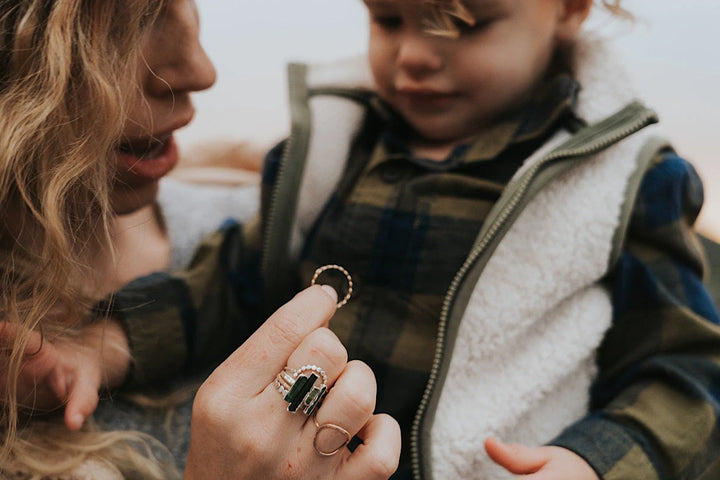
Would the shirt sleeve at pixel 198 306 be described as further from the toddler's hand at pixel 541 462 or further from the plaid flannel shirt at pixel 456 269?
the toddler's hand at pixel 541 462

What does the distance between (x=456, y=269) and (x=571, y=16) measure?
0.44 meters

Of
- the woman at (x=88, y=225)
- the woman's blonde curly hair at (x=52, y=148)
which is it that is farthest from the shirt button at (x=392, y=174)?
the woman's blonde curly hair at (x=52, y=148)

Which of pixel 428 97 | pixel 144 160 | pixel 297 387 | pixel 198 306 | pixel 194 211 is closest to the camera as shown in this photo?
pixel 297 387

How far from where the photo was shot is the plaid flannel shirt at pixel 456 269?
812 mm

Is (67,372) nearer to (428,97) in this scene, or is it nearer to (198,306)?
(198,306)

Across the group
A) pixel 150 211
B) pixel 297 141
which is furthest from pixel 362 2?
pixel 150 211

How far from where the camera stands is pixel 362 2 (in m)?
0.90

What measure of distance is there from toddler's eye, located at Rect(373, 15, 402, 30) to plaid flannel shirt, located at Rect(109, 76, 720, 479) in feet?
0.63

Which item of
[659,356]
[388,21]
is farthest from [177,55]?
[659,356]

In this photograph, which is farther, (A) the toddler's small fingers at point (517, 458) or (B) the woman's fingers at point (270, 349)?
(A) the toddler's small fingers at point (517, 458)

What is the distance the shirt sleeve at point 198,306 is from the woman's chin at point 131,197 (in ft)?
0.42

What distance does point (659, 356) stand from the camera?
85 cm

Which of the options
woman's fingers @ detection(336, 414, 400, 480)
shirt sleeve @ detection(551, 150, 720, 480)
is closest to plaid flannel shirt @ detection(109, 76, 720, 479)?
shirt sleeve @ detection(551, 150, 720, 480)

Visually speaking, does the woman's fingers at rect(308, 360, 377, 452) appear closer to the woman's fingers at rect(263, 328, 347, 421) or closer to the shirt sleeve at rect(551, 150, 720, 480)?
the woman's fingers at rect(263, 328, 347, 421)
